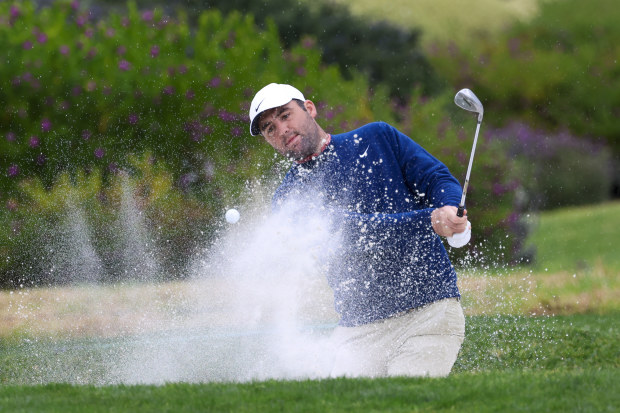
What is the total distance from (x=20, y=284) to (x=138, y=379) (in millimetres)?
3278

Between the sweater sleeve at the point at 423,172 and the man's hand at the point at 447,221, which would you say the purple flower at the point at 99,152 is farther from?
the man's hand at the point at 447,221

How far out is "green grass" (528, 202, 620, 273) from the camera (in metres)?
12.6

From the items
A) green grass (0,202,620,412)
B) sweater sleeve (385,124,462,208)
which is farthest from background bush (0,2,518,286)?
sweater sleeve (385,124,462,208)

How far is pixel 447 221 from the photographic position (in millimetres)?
3877

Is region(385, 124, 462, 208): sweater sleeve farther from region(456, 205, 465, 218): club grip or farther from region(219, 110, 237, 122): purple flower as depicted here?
region(219, 110, 237, 122): purple flower

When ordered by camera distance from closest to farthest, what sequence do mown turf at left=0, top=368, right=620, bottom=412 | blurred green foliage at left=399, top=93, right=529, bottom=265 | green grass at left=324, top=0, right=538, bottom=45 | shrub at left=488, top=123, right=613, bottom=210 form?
mown turf at left=0, top=368, right=620, bottom=412, blurred green foliage at left=399, top=93, right=529, bottom=265, shrub at left=488, top=123, right=613, bottom=210, green grass at left=324, top=0, right=538, bottom=45

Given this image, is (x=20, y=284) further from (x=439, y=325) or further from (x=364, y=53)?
(x=364, y=53)

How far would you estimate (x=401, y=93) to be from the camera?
1984 cm

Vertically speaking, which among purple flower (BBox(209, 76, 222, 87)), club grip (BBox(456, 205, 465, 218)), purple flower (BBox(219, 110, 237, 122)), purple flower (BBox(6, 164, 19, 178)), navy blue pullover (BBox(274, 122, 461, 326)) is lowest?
purple flower (BBox(6, 164, 19, 178))

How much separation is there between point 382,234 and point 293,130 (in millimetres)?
645

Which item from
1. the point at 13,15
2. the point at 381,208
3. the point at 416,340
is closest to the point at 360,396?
the point at 416,340

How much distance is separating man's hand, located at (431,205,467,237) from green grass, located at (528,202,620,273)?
7672mm

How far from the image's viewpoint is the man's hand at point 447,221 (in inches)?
151

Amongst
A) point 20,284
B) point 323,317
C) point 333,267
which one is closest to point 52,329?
point 20,284
